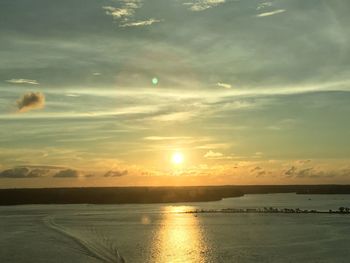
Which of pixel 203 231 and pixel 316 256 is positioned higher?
pixel 203 231

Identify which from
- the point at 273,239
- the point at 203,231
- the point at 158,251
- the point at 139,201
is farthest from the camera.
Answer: the point at 139,201

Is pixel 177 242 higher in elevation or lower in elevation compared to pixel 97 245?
higher

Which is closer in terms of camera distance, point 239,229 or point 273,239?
point 273,239

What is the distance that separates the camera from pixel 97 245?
50500 millimetres

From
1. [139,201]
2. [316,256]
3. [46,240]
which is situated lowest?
[316,256]

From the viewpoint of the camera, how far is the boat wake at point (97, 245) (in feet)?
138

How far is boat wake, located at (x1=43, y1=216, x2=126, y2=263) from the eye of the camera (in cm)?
4219

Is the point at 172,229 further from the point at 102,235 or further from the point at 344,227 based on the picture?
the point at 344,227

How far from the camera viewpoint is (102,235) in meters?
58.9

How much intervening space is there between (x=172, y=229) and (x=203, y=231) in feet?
20.2

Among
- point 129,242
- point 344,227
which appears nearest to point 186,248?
point 129,242

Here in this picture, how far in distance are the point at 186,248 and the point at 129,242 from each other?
706cm

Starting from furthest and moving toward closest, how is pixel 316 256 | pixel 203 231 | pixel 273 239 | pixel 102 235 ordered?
pixel 203 231
pixel 102 235
pixel 273 239
pixel 316 256

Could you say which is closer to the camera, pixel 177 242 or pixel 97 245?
pixel 97 245
